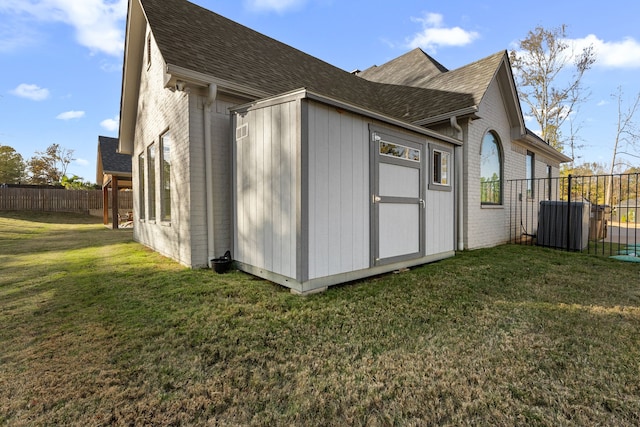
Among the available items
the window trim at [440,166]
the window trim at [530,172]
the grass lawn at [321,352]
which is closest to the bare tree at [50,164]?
the grass lawn at [321,352]

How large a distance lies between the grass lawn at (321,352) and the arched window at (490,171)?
12.3ft

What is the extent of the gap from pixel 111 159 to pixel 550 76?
84.0ft

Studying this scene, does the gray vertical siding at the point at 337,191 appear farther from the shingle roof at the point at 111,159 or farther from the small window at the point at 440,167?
the shingle roof at the point at 111,159

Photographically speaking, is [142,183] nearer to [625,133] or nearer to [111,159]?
[111,159]

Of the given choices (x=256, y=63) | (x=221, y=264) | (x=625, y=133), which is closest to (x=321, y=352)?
(x=221, y=264)

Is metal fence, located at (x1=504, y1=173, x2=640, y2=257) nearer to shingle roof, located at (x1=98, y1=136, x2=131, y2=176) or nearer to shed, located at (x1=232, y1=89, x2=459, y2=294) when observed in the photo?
shed, located at (x1=232, y1=89, x2=459, y2=294)

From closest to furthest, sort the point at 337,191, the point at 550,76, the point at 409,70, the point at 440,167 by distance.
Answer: the point at 337,191
the point at 440,167
the point at 409,70
the point at 550,76

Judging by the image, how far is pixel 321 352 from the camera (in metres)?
2.30

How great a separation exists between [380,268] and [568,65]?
21.5m

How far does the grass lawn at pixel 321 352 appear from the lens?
1655mm

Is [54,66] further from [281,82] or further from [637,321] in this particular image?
[637,321]

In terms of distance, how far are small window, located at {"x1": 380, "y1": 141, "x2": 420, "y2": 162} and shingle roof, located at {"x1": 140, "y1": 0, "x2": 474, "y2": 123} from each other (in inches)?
38.0

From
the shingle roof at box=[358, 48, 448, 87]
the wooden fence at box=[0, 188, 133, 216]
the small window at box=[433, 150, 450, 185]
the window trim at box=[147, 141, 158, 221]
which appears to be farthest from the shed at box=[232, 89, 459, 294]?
the wooden fence at box=[0, 188, 133, 216]

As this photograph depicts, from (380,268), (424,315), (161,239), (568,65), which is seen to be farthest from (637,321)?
(568,65)
